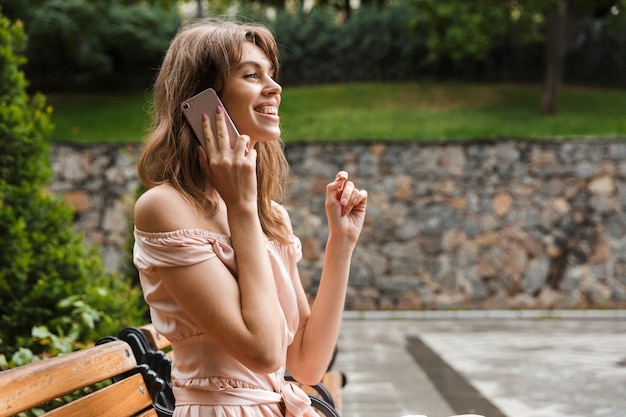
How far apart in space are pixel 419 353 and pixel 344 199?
275 inches

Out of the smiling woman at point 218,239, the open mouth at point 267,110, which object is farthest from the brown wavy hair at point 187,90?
the open mouth at point 267,110

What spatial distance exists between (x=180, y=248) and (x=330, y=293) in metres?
0.52

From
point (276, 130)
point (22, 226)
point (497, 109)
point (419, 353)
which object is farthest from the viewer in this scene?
point (497, 109)

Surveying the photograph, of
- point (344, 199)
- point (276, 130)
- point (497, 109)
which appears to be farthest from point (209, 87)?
point (497, 109)

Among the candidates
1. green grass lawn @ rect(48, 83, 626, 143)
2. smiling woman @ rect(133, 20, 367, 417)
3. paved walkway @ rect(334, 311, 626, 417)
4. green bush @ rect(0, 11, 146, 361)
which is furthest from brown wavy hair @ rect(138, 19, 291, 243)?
green grass lawn @ rect(48, 83, 626, 143)

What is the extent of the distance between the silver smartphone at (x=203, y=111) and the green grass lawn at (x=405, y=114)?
11.5 m

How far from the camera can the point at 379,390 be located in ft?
23.2

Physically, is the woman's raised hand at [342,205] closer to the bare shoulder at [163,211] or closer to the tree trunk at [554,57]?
the bare shoulder at [163,211]

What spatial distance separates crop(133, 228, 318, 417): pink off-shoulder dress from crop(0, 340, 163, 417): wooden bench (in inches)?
11.0

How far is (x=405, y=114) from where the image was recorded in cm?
1552

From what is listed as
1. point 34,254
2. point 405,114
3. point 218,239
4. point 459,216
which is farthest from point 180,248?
point 405,114

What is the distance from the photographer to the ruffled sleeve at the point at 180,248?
1.90 meters

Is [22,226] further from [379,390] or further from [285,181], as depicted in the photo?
[379,390]

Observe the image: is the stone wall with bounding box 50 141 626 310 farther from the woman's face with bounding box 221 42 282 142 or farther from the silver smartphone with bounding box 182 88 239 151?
the silver smartphone with bounding box 182 88 239 151
